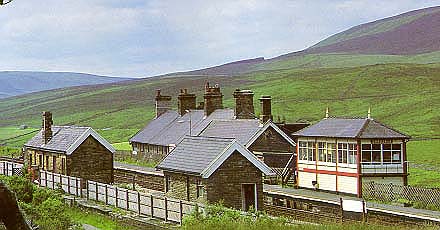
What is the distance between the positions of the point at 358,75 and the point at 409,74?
12.8 meters

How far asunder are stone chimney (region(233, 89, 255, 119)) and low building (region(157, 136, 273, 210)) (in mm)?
22470

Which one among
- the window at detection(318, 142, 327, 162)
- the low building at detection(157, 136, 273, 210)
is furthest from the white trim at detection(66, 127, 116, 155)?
the window at detection(318, 142, 327, 162)

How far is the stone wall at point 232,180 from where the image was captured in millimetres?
31344

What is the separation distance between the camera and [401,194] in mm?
40281

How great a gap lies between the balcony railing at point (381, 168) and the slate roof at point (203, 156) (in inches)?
523

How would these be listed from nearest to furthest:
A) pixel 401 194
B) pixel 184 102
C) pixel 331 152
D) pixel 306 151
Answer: pixel 401 194 < pixel 331 152 < pixel 306 151 < pixel 184 102

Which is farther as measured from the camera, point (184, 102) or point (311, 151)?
point (184, 102)

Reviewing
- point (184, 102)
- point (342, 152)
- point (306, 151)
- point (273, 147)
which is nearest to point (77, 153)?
point (273, 147)

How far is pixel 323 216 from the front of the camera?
3650cm

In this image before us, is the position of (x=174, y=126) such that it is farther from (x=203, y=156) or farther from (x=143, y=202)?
(x=143, y=202)

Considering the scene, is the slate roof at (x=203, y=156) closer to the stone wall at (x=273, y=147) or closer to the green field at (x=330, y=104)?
the stone wall at (x=273, y=147)

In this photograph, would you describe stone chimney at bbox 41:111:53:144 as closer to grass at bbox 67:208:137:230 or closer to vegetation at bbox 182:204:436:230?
grass at bbox 67:208:137:230

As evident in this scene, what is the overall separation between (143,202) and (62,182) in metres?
12.2

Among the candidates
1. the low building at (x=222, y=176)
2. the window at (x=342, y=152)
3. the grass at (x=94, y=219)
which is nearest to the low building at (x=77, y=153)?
the grass at (x=94, y=219)
